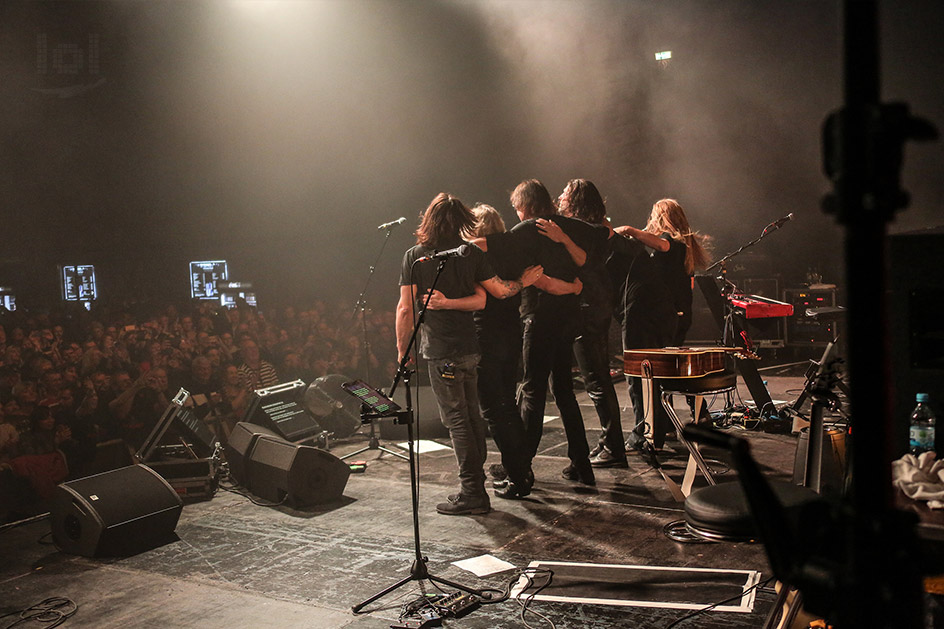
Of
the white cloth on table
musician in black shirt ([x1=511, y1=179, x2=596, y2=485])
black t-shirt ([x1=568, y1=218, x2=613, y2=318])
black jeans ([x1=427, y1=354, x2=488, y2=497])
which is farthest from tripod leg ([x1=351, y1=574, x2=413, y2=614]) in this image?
black t-shirt ([x1=568, y1=218, x2=613, y2=318])

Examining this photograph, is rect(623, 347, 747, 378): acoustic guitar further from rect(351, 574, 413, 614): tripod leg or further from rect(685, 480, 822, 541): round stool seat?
rect(685, 480, 822, 541): round stool seat

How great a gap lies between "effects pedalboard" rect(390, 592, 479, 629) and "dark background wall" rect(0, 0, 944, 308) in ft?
25.4

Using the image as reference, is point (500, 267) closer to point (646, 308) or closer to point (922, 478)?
point (646, 308)

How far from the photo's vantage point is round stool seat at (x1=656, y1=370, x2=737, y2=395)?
446 centimetres

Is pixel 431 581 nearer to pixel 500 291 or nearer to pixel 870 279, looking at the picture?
pixel 500 291

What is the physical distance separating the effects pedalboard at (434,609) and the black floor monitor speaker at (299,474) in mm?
1773

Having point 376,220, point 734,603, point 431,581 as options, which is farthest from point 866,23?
point 376,220

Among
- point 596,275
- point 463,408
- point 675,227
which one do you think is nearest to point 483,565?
point 463,408

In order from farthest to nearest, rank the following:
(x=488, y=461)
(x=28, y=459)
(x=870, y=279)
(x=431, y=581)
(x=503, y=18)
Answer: (x=503, y=18)
(x=488, y=461)
(x=28, y=459)
(x=431, y=581)
(x=870, y=279)

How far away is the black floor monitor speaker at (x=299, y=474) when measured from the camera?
4.75m

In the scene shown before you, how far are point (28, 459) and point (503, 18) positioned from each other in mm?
7308

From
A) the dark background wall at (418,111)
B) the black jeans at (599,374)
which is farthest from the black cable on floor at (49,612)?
the dark background wall at (418,111)

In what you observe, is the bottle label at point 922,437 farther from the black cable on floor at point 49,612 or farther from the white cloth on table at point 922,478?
the black cable on floor at point 49,612

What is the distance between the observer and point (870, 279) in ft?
2.97
